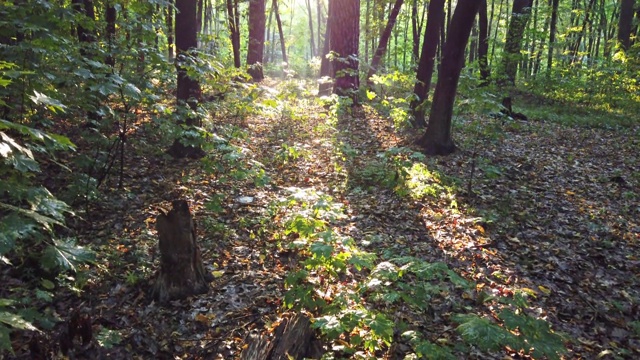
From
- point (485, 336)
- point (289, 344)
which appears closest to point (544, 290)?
point (485, 336)

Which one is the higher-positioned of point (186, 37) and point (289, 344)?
point (186, 37)

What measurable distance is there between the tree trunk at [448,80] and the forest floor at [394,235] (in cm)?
45

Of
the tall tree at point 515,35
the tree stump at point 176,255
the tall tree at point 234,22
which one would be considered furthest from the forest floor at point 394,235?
the tall tree at point 234,22

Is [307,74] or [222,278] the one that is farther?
[307,74]

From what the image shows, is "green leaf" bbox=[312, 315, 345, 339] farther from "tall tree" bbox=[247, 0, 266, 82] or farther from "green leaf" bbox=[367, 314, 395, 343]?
"tall tree" bbox=[247, 0, 266, 82]

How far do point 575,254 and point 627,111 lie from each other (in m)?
12.2

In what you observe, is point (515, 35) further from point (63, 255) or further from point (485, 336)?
point (63, 255)

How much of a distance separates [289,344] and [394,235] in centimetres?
309

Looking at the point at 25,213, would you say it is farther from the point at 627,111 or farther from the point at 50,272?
the point at 627,111

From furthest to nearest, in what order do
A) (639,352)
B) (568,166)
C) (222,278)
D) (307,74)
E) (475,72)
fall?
(307,74)
(475,72)
(568,166)
(222,278)
(639,352)

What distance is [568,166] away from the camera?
8711 mm

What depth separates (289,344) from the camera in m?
3.02

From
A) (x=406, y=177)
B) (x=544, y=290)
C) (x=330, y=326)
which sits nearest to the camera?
(x=330, y=326)

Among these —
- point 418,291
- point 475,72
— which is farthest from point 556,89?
point 418,291
